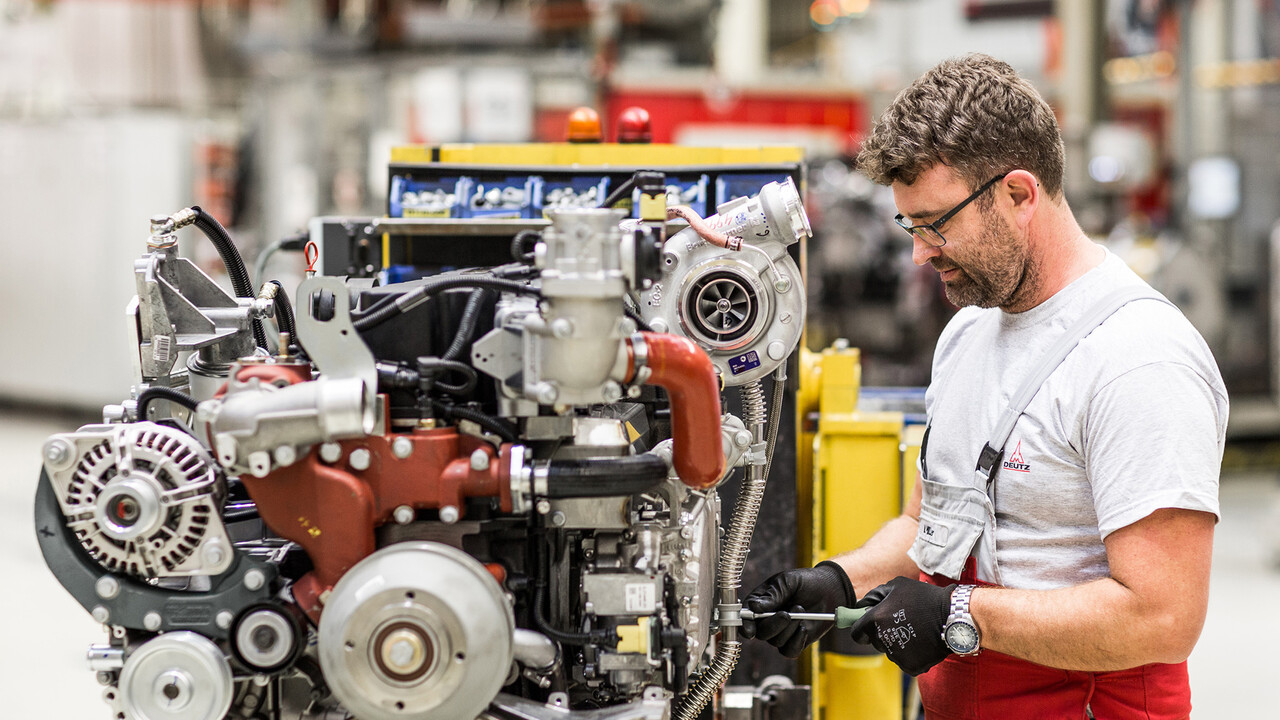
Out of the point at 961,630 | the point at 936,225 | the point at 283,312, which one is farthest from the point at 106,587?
the point at 936,225

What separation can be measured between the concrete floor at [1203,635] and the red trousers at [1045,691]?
2.50m

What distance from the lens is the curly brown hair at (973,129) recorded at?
1.84 m

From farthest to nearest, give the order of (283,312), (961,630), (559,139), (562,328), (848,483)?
(559,139) → (848,483) → (283,312) → (961,630) → (562,328)

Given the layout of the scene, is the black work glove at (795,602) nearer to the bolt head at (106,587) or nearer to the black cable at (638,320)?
the black cable at (638,320)

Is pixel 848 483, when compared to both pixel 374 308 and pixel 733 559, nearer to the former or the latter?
pixel 733 559

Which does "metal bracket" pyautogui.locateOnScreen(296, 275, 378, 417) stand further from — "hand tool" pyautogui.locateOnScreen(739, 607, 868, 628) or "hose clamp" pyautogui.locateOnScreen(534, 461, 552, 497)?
"hand tool" pyautogui.locateOnScreen(739, 607, 868, 628)

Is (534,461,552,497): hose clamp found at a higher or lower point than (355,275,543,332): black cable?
lower

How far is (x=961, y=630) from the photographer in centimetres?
183

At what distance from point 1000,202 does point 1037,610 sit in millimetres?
630

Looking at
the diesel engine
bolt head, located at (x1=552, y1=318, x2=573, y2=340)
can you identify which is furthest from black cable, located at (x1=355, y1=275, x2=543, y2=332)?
bolt head, located at (x1=552, y1=318, x2=573, y2=340)

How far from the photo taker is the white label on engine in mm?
1791

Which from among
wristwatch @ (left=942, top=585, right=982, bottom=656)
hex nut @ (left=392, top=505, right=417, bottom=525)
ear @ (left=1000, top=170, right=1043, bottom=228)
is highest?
ear @ (left=1000, top=170, right=1043, bottom=228)

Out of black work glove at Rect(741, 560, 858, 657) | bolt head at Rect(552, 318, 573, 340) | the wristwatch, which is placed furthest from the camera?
black work glove at Rect(741, 560, 858, 657)

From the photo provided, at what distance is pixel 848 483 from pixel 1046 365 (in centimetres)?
95
